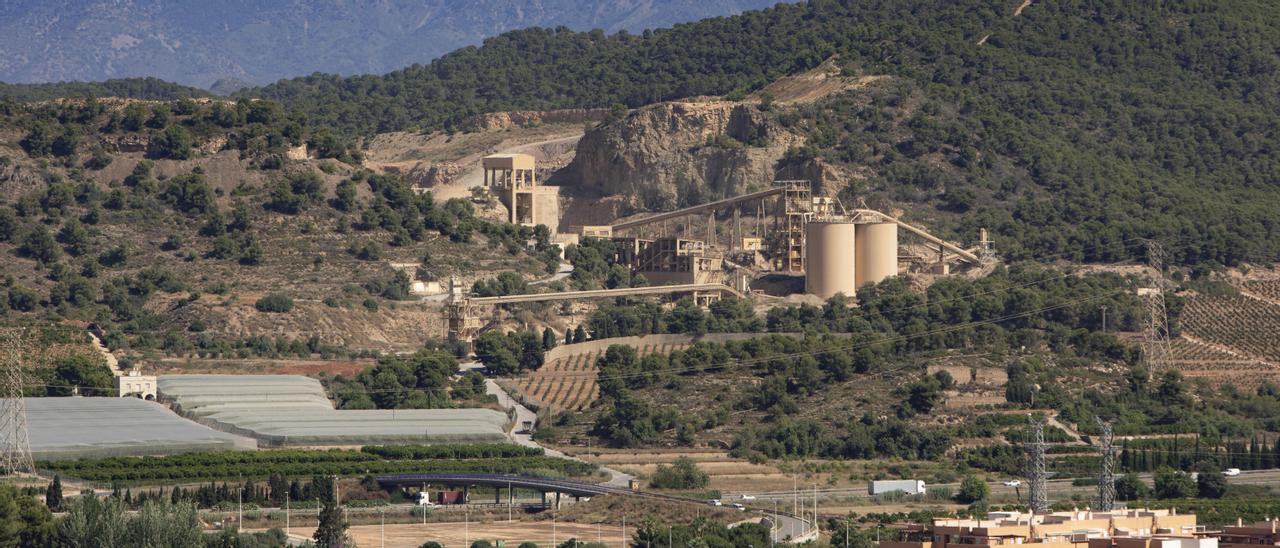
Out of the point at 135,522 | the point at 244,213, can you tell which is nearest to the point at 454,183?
the point at 244,213

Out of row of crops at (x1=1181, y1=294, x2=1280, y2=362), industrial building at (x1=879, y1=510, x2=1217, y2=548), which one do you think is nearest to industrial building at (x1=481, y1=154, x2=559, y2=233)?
row of crops at (x1=1181, y1=294, x2=1280, y2=362)

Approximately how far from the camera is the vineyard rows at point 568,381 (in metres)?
116

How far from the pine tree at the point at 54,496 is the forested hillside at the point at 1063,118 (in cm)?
5972

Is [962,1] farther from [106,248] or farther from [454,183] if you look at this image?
[106,248]

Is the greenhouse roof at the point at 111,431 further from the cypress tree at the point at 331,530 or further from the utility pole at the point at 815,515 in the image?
the utility pole at the point at 815,515

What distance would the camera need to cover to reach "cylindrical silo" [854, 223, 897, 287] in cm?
13125

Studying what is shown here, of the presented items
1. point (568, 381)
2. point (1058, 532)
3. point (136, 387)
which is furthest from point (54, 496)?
point (1058, 532)

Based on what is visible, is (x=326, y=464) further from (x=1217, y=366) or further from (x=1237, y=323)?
(x=1237, y=323)

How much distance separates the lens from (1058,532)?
215 ft

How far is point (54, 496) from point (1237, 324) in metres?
53.9

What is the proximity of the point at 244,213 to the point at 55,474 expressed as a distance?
41726mm

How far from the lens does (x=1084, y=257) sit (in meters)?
134

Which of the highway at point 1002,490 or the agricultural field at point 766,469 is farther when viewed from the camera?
the agricultural field at point 766,469

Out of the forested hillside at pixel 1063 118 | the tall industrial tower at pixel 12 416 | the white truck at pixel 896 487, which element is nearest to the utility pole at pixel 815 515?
the white truck at pixel 896 487
